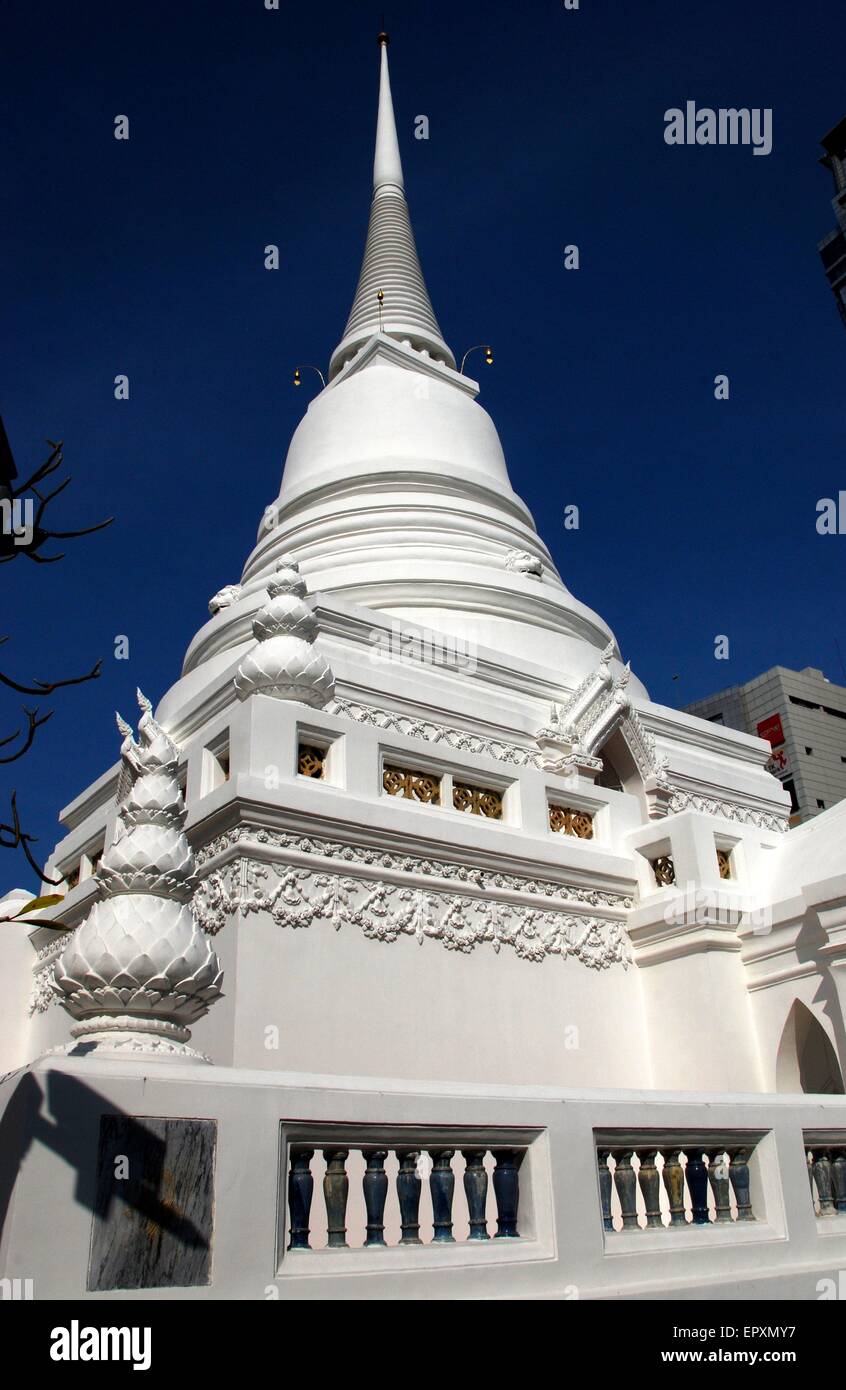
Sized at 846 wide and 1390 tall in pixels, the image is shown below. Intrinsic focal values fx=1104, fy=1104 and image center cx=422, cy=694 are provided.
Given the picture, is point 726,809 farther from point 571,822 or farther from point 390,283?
point 390,283

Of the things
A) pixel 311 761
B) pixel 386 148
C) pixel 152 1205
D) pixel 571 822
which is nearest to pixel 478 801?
pixel 571 822

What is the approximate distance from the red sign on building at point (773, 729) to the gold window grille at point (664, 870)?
45.7 m

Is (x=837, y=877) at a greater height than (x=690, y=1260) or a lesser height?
greater

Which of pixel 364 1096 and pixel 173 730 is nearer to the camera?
pixel 364 1096

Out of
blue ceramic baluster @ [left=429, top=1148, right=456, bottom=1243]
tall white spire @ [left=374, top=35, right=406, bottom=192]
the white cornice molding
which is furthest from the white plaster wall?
tall white spire @ [left=374, top=35, right=406, bottom=192]

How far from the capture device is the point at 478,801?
10.7 meters

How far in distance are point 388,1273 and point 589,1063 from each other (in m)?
5.91

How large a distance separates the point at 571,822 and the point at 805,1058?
313 cm

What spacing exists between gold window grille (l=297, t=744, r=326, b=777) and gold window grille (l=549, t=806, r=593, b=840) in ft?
9.06

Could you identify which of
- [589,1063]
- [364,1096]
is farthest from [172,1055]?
[589,1063]

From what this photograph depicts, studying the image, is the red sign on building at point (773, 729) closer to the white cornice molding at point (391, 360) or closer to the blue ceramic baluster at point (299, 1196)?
the white cornice molding at point (391, 360)

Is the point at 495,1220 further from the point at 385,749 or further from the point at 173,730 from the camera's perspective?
the point at 173,730

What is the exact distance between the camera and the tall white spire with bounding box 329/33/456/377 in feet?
74.8

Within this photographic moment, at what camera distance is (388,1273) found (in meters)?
4.48
